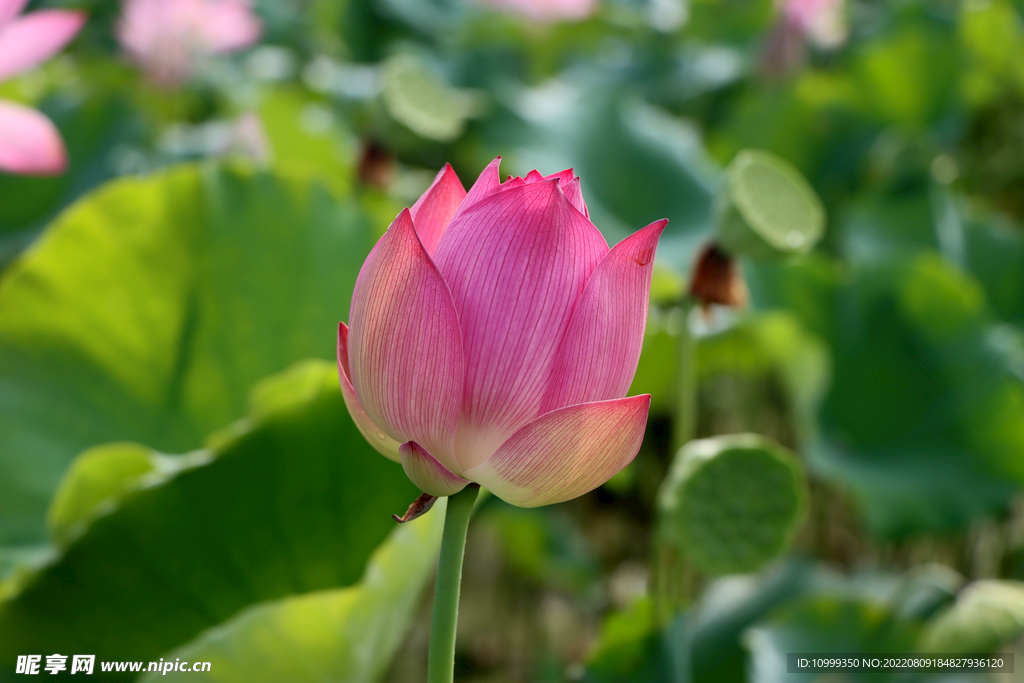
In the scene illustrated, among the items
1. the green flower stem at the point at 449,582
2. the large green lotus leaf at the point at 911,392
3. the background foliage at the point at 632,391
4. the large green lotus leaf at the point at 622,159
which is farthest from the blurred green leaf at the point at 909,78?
the green flower stem at the point at 449,582

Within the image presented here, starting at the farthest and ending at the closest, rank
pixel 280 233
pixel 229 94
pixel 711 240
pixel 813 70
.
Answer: pixel 813 70, pixel 229 94, pixel 280 233, pixel 711 240

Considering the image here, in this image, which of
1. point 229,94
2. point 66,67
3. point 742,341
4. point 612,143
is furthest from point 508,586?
A: point 66,67

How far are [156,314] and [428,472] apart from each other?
42 cm

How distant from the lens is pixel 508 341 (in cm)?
23

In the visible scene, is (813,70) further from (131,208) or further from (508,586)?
(131,208)

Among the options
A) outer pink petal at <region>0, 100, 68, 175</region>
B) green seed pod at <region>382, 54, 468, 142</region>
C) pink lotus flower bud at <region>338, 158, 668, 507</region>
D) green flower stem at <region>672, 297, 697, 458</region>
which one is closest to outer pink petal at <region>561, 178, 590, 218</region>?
pink lotus flower bud at <region>338, 158, 668, 507</region>

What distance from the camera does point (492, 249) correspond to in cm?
23

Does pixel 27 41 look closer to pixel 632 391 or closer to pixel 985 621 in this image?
pixel 632 391

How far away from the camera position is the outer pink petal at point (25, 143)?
1.51 ft

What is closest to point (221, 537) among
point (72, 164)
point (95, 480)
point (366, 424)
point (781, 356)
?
point (95, 480)

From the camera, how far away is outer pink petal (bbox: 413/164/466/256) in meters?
0.26

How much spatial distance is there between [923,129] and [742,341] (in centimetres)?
71

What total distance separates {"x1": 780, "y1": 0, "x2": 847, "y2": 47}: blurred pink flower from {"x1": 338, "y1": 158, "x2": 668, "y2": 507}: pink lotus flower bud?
1.14m

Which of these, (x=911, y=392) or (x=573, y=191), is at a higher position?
(x=911, y=392)
